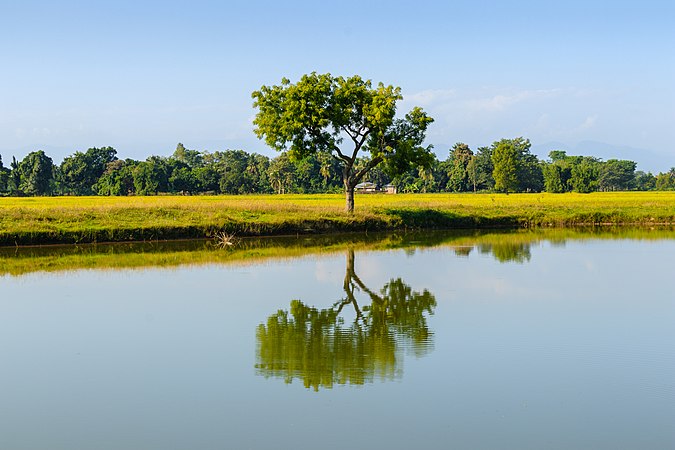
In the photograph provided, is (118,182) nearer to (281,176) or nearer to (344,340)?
(281,176)

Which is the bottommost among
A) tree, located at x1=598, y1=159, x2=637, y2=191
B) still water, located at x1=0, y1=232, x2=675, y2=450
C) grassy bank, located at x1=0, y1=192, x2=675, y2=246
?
still water, located at x1=0, y1=232, x2=675, y2=450

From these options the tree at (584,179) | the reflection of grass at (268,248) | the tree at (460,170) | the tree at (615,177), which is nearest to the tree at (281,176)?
the tree at (460,170)

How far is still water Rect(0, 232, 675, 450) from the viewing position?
7184mm

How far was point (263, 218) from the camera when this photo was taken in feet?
98.5

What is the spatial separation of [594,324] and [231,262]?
1166 cm

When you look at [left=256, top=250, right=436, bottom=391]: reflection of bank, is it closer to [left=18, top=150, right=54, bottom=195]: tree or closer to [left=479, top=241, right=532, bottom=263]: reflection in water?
[left=479, top=241, right=532, bottom=263]: reflection in water

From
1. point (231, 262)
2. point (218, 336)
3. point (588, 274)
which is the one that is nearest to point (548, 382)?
point (218, 336)

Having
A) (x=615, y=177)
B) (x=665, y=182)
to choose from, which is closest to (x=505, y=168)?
(x=665, y=182)

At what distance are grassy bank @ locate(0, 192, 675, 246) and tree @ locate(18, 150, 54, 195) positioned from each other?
4552 centimetres

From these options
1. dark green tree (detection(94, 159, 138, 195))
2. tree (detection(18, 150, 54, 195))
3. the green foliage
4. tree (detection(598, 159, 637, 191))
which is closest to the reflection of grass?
dark green tree (detection(94, 159, 138, 195))

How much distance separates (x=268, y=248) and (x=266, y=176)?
63.4 meters

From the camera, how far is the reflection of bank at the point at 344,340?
30.1 feet

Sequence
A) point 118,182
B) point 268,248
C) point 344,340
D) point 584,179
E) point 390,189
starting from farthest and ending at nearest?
point 390,189, point 584,179, point 118,182, point 268,248, point 344,340

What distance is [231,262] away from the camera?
21.2 m
